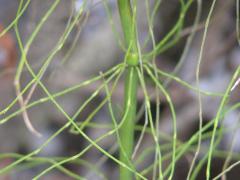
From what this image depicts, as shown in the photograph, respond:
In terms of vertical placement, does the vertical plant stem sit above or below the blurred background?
above

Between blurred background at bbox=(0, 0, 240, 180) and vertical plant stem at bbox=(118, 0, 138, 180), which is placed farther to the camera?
blurred background at bbox=(0, 0, 240, 180)

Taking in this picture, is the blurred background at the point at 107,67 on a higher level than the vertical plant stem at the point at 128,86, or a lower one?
lower

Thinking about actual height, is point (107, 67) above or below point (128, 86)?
below

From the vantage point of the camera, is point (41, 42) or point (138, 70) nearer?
point (138, 70)

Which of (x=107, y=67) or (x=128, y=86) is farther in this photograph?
(x=107, y=67)

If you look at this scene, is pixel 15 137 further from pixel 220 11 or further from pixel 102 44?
pixel 220 11

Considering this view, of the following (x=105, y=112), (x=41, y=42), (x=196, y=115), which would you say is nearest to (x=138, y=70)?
(x=41, y=42)

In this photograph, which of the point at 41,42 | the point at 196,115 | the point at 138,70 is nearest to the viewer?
the point at 138,70

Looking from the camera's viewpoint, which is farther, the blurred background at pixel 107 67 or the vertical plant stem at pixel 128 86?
the blurred background at pixel 107 67
